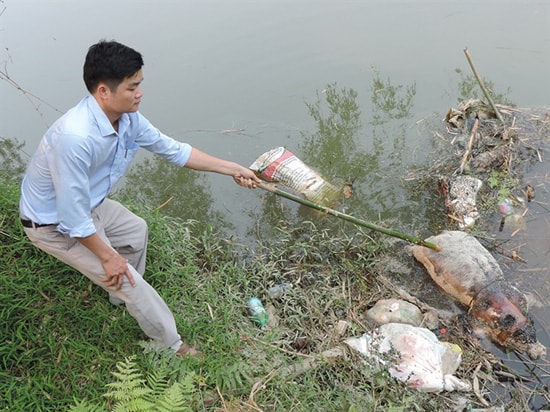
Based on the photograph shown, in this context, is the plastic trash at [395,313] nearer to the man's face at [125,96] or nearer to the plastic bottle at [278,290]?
the plastic bottle at [278,290]

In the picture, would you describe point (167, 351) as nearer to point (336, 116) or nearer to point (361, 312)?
point (361, 312)

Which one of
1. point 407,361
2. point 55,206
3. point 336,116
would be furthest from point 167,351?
point 336,116

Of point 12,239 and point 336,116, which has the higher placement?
point 12,239

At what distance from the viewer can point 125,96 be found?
6.11ft

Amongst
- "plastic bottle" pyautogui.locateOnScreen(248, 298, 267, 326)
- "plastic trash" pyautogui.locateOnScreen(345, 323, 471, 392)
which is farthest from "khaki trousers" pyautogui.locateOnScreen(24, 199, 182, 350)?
"plastic trash" pyautogui.locateOnScreen(345, 323, 471, 392)

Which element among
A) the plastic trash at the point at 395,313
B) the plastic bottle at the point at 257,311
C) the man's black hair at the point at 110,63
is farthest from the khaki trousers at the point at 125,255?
the plastic trash at the point at 395,313

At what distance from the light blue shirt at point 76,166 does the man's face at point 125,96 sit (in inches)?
2.2

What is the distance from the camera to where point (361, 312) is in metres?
2.91

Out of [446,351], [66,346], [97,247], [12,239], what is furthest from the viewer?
[12,239]

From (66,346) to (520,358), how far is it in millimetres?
2476

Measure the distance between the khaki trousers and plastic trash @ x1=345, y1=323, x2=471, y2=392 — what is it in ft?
3.35

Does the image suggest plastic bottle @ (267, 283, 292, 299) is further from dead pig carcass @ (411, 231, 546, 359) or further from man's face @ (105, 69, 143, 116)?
man's face @ (105, 69, 143, 116)

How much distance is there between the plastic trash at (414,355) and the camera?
2.36 meters

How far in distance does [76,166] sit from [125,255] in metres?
0.81
